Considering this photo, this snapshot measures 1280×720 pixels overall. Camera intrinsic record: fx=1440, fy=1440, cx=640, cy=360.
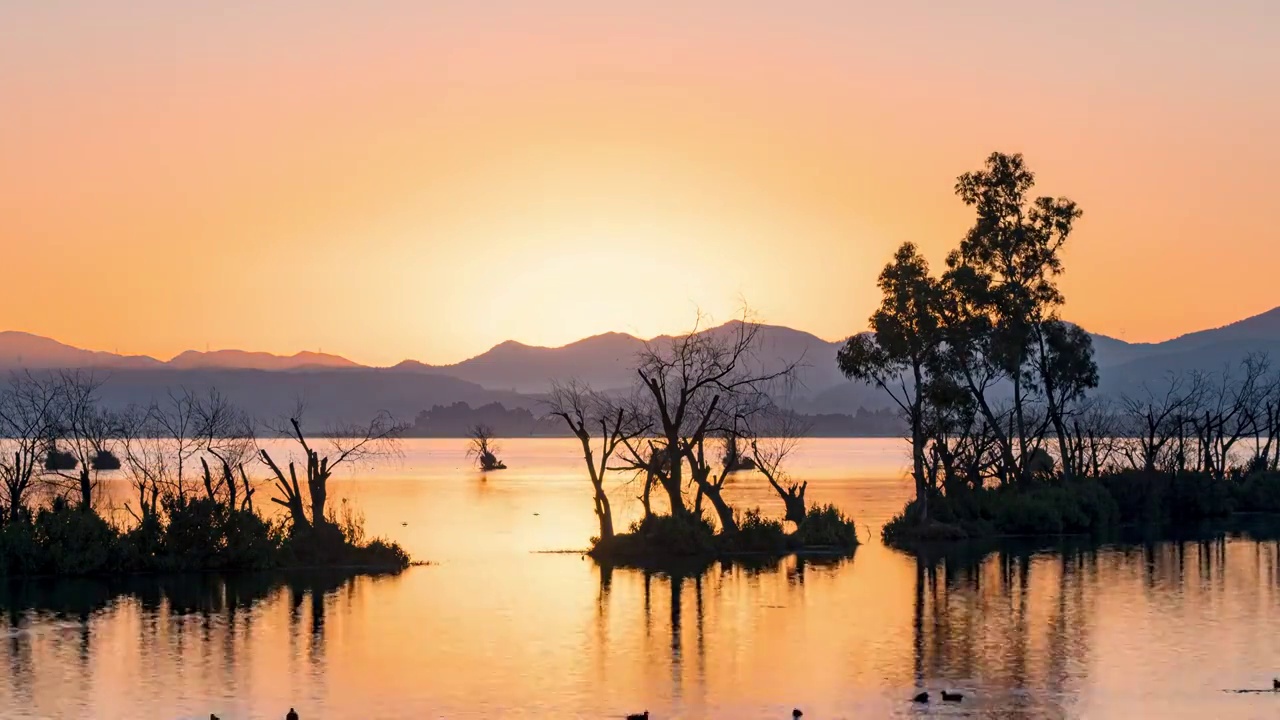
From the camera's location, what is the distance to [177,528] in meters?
51.8

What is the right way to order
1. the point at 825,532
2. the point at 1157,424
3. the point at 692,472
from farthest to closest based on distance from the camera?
the point at 1157,424, the point at 825,532, the point at 692,472

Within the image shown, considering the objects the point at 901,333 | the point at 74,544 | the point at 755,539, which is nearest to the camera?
the point at 74,544

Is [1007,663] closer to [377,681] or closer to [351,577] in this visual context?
[377,681]

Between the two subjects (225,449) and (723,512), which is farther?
(225,449)

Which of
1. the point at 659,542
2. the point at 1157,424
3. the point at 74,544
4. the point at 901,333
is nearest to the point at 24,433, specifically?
the point at 74,544

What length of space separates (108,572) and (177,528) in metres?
2.75

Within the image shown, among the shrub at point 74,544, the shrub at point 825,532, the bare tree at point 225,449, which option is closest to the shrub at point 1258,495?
the shrub at point 825,532

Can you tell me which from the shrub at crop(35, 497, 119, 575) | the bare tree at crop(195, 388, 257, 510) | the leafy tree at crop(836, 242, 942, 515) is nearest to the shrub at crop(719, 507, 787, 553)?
the leafy tree at crop(836, 242, 942, 515)

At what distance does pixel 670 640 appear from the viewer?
37500 mm

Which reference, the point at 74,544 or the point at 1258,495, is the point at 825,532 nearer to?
the point at 74,544

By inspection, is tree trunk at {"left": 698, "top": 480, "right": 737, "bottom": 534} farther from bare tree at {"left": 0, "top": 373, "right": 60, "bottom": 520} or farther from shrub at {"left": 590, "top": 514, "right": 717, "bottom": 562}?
bare tree at {"left": 0, "top": 373, "right": 60, "bottom": 520}

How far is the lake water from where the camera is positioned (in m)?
28.9

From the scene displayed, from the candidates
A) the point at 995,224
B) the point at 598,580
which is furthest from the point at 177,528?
the point at 995,224

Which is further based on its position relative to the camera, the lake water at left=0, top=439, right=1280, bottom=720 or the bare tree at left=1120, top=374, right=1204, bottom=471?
the bare tree at left=1120, top=374, right=1204, bottom=471
